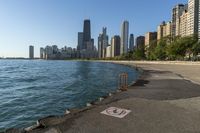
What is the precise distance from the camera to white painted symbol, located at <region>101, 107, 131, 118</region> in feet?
31.7

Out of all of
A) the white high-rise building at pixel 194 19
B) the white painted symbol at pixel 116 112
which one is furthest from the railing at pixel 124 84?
the white high-rise building at pixel 194 19

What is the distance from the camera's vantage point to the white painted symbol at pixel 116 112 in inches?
380

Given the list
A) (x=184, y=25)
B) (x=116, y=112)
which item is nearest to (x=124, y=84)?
(x=116, y=112)

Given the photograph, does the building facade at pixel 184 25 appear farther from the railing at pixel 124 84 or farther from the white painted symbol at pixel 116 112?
the white painted symbol at pixel 116 112

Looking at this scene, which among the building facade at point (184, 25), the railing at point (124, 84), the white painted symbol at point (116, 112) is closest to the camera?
the white painted symbol at point (116, 112)

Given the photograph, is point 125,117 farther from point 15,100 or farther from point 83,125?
point 15,100

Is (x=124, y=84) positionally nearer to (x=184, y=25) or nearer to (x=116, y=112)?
(x=116, y=112)

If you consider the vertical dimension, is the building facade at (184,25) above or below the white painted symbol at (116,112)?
above

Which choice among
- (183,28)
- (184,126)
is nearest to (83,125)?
(184,126)

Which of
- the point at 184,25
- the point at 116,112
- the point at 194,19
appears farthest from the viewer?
the point at 184,25

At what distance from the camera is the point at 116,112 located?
10141mm

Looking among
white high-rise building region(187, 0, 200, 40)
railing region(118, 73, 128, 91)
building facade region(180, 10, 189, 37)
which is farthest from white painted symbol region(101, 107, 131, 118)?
building facade region(180, 10, 189, 37)

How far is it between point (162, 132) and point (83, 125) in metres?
2.53

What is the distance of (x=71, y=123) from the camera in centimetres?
862
